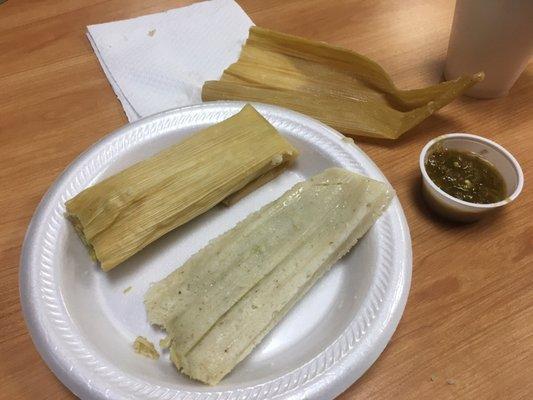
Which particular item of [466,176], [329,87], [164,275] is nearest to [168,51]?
[329,87]

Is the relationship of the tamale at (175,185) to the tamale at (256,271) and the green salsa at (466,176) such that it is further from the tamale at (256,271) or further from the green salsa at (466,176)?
the green salsa at (466,176)

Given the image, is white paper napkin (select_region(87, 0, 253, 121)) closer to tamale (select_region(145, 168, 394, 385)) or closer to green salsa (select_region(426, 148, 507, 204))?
tamale (select_region(145, 168, 394, 385))

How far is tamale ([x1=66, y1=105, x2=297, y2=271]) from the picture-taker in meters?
0.96

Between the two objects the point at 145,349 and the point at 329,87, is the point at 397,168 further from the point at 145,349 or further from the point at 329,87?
the point at 145,349

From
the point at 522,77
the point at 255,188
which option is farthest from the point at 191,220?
the point at 522,77

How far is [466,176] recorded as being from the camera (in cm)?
110

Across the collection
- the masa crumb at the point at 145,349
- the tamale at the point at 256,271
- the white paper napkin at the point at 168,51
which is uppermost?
the white paper napkin at the point at 168,51

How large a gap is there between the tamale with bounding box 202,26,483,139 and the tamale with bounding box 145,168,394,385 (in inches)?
11.5

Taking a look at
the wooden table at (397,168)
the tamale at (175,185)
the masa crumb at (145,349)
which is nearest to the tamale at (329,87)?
the wooden table at (397,168)

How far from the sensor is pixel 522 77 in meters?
1.45

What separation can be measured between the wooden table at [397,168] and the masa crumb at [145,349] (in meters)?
0.15

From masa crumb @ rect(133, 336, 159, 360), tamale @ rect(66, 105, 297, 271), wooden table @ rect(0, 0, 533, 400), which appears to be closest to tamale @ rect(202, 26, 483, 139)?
wooden table @ rect(0, 0, 533, 400)

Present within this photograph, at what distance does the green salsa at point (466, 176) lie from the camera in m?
1.07

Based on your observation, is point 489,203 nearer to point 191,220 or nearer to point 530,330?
point 530,330
